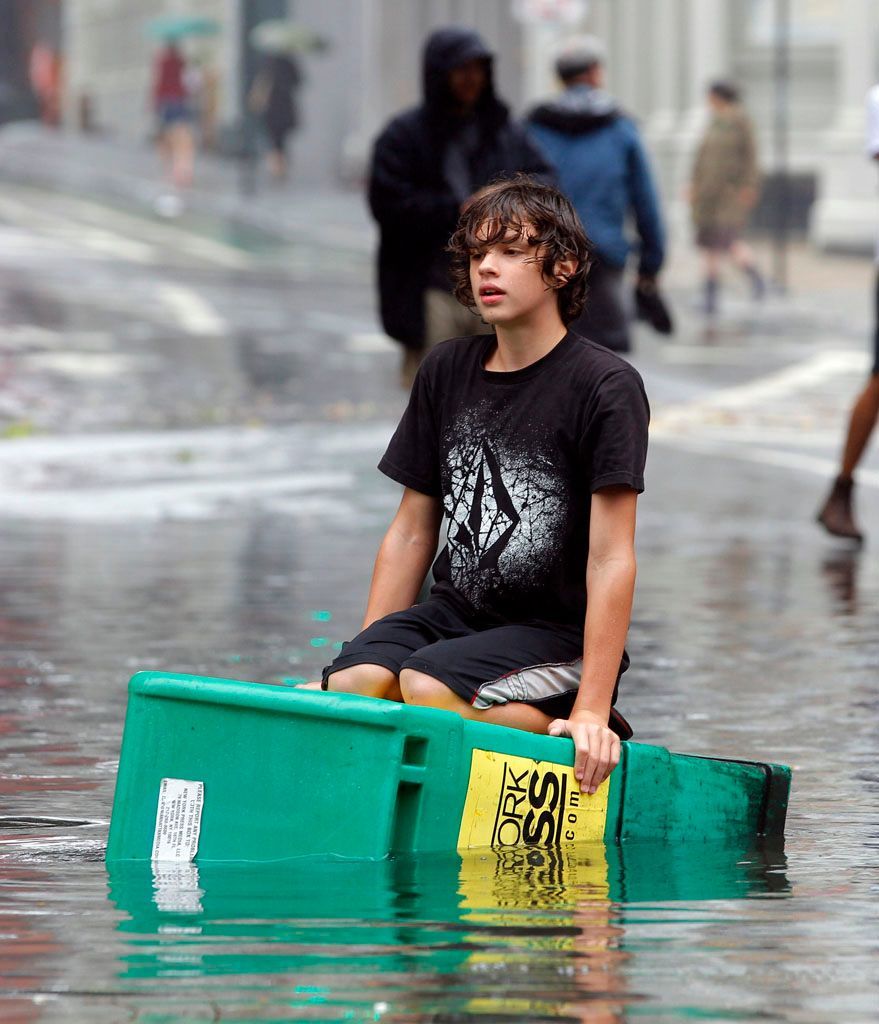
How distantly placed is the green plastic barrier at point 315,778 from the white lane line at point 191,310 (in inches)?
573

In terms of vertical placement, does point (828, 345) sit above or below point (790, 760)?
below

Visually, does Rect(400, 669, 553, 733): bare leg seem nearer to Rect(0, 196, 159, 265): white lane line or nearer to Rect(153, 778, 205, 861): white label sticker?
Rect(153, 778, 205, 861): white label sticker

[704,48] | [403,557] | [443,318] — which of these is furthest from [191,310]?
[403,557]

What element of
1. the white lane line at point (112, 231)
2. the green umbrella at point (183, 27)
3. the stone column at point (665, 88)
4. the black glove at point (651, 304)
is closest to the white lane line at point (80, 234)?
the white lane line at point (112, 231)

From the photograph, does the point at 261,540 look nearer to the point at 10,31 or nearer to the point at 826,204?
the point at 826,204

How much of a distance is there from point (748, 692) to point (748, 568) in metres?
2.66

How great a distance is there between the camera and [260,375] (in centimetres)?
1666

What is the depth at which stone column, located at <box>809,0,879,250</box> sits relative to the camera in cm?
2891

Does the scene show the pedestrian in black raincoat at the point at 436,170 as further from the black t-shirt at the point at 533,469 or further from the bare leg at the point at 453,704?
the bare leg at the point at 453,704

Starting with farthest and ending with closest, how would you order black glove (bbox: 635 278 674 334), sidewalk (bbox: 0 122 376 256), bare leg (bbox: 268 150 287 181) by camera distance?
1. bare leg (bbox: 268 150 287 181)
2. sidewalk (bbox: 0 122 376 256)
3. black glove (bbox: 635 278 674 334)

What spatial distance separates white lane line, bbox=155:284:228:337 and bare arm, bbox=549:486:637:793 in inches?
567

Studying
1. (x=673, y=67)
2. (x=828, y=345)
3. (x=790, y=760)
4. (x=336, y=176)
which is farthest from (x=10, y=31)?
(x=790, y=760)

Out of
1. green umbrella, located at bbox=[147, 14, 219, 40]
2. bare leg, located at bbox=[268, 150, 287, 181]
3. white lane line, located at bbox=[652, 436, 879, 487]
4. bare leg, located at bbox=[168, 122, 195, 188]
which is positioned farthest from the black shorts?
green umbrella, located at bbox=[147, 14, 219, 40]

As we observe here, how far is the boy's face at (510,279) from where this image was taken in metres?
4.75
